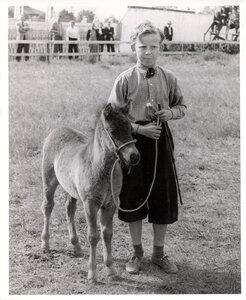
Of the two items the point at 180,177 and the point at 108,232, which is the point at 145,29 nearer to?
the point at 108,232

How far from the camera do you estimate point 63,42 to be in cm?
335

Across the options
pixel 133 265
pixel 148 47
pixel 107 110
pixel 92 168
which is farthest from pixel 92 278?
pixel 148 47

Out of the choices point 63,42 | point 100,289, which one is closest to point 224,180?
point 100,289

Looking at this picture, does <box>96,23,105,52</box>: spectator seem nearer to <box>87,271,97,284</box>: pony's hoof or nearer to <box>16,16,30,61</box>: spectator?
<box>16,16,30,61</box>: spectator

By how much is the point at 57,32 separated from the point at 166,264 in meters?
1.90

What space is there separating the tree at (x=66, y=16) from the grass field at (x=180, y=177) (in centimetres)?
42

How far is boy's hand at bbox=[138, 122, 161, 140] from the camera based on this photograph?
2453 mm

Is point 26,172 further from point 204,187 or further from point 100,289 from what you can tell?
point 204,187

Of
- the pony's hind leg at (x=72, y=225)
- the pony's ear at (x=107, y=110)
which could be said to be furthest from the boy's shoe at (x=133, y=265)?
the pony's ear at (x=107, y=110)

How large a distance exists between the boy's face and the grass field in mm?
835

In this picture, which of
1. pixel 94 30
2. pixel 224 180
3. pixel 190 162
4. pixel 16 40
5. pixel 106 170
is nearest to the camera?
pixel 106 170

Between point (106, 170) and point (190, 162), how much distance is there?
1589 mm

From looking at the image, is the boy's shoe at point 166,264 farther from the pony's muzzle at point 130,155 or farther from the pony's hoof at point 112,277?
the pony's muzzle at point 130,155

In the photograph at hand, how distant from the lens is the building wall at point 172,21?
299 centimetres
